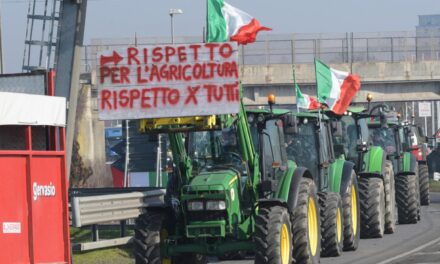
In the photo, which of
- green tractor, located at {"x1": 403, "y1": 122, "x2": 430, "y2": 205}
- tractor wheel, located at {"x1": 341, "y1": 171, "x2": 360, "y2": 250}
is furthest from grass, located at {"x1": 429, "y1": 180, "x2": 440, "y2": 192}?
tractor wheel, located at {"x1": 341, "y1": 171, "x2": 360, "y2": 250}

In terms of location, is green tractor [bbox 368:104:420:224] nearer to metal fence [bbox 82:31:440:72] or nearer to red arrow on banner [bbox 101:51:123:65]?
red arrow on banner [bbox 101:51:123:65]

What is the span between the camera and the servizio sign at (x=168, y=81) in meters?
16.5

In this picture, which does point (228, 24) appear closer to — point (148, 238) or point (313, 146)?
point (313, 146)

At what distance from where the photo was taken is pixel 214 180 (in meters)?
17.0

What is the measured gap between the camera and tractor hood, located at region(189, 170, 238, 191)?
1688 centimetres

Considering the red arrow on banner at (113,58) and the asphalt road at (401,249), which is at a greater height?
the red arrow on banner at (113,58)

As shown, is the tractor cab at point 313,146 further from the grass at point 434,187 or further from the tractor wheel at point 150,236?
the grass at point 434,187

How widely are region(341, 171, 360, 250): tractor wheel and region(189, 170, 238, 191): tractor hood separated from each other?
16.7 ft

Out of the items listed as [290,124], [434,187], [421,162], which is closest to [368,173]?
[290,124]

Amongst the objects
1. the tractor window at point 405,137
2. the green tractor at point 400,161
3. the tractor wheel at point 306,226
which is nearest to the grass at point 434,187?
the tractor window at point 405,137

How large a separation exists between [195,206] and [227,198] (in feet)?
1.49

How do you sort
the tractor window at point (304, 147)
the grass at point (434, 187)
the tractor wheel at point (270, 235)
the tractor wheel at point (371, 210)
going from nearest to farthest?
the tractor wheel at point (270, 235) → the tractor window at point (304, 147) → the tractor wheel at point (371, 210) → the grass at point (434, 187)

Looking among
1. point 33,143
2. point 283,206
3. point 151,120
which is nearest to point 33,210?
point 33,143

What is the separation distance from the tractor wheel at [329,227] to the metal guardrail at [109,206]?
8.92 ft
